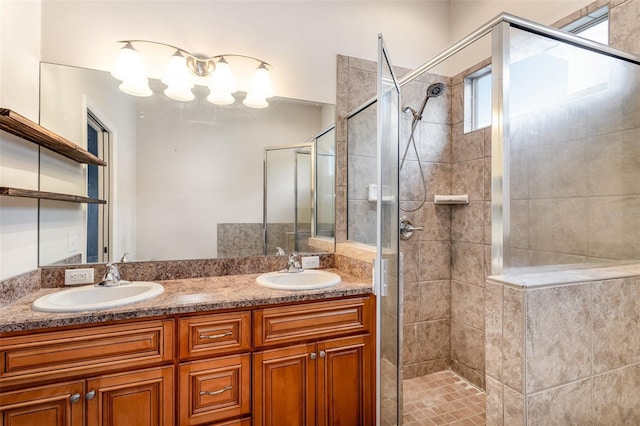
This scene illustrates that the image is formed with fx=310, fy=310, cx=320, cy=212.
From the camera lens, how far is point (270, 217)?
208 centimetres

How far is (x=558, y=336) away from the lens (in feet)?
3.92

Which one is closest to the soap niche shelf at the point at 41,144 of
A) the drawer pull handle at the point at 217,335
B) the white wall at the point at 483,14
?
the drawer pull handle at the point at 217,335

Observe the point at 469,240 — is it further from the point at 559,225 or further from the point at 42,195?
the point at 42,195

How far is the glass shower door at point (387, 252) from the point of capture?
1278 millimetres

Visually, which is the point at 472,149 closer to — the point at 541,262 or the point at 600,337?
the point at 541,262

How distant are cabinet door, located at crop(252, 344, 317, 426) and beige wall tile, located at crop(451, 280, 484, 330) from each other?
1.35 metres

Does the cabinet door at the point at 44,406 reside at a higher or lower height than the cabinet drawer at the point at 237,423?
higher

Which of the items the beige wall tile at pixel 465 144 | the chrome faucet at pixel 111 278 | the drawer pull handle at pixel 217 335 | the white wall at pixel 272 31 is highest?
the white wall at pixel 272 31

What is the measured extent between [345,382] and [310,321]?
1.29 ft

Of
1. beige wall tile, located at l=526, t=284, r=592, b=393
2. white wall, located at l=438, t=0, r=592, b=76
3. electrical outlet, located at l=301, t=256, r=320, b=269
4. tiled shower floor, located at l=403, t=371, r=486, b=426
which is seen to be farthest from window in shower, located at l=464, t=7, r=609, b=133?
tiled shower floor, located at l=403, t=371, r=486, b=426

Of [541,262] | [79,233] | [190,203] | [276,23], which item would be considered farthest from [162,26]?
[541,262]

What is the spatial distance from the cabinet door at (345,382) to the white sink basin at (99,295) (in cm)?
89

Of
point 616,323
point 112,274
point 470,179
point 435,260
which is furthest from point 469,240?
point 112,274

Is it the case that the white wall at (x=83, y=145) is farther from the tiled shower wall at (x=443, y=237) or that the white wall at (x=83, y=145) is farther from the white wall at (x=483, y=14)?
the white wall at (x=483, y=14)
